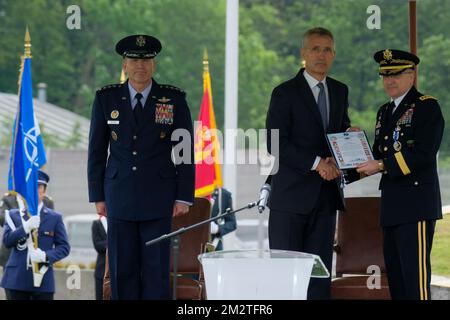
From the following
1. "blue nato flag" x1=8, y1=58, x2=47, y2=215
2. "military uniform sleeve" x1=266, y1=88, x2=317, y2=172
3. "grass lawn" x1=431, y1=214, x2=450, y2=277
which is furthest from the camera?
"blue nato flag" x1=8, y1=58, x2=47, y2=215

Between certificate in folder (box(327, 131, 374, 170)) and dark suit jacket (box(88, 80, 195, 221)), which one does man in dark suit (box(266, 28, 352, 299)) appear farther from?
dark suit jacket (box(88, 80, 195, 221))

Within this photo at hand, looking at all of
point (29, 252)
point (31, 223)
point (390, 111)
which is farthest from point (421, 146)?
point (29, 252)

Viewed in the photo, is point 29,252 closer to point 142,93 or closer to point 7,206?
point 7,206

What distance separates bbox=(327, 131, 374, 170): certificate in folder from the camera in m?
6.11

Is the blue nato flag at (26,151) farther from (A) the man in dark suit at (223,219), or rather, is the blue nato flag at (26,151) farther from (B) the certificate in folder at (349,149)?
(B) the certificate in folder at (349,149)

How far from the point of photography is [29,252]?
357 inches

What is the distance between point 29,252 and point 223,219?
84.8 inches

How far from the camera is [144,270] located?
6090 mm

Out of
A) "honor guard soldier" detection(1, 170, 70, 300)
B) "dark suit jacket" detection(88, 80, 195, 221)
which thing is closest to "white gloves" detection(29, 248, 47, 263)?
"honor guard soldier" detection(1, 170, 70, 300)

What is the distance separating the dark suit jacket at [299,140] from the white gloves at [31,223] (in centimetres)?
312

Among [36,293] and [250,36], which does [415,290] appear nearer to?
[36,293]

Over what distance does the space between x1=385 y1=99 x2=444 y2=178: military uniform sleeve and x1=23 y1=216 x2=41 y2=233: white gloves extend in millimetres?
3756
